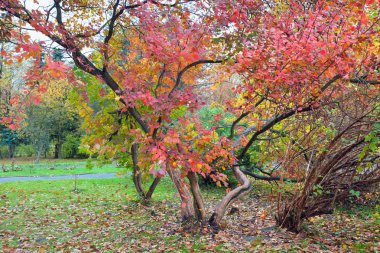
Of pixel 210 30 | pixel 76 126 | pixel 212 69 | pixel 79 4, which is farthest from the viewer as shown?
pixel 76 126

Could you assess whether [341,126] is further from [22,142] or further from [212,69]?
[22,142]

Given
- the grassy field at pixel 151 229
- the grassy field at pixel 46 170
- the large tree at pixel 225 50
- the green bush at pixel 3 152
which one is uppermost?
the large tree at pixel 225 50

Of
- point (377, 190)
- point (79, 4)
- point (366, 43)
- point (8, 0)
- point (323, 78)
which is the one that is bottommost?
point (377, 190)

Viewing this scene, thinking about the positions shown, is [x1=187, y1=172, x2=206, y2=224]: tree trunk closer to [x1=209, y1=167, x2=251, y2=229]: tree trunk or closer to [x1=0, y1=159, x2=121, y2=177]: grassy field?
[x1=209, y1=167, x2=251, y2=229]: tree trunk

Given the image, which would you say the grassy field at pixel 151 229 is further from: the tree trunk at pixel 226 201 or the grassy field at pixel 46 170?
the grassy field at pixel 46 170

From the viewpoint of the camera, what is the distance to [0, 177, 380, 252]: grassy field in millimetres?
5141

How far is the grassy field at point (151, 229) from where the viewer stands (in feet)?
16.9

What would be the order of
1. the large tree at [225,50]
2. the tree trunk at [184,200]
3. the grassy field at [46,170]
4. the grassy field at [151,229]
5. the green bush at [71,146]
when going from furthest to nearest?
1. the green bush at [71,146]
2. the grassy field at [46,170]
3. the tree trunk at [184,200]
4. the grassy field at [151,229]
5. the large tree at [225,50]

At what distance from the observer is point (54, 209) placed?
8.62 m

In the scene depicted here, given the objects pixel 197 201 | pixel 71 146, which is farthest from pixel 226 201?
pixel 71 146

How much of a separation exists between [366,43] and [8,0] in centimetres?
462

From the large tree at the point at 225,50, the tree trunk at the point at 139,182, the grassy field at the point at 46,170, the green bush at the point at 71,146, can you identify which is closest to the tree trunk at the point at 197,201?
the large tree at the point at 225,50

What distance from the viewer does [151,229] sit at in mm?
6414

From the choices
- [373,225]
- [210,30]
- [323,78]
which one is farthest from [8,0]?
[373,225]
